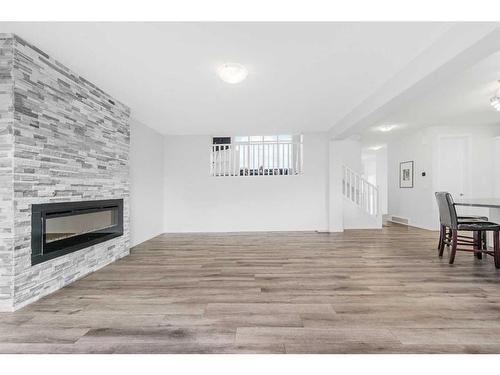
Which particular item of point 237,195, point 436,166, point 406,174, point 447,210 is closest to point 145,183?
point 237,195

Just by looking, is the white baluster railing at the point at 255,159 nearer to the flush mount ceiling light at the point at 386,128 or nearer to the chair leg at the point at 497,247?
the flush mount ceiling light at the point at 386,128

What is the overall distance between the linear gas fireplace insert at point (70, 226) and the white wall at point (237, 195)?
261 centimetres

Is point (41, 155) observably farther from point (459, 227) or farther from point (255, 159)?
point (459, 227)

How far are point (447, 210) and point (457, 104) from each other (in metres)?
2.17

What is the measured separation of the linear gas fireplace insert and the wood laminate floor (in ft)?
1.29

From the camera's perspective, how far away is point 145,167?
5.34 metres

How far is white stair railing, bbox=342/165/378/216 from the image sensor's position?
6.63 m

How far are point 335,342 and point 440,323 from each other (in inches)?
33.6

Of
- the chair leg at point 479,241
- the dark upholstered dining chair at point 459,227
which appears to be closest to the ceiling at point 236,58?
the dark upholstered dining chair at point 459,227

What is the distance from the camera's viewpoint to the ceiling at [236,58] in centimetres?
215

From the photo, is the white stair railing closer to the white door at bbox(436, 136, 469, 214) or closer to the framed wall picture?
the framed wall picture

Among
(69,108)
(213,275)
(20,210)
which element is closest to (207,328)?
(213,275)

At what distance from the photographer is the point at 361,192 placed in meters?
6.68

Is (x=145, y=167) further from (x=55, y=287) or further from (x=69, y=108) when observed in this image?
(x=55, y=287)
